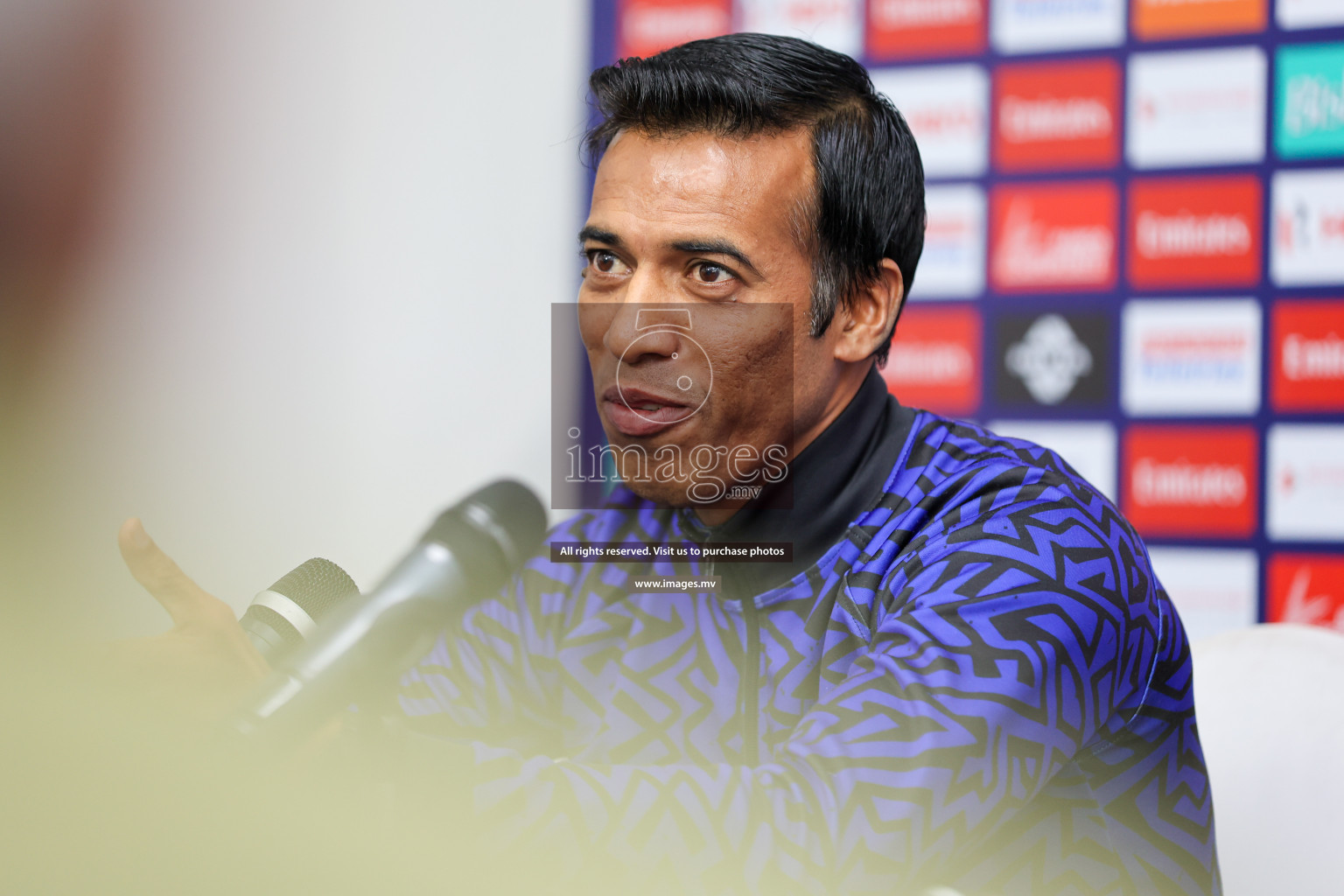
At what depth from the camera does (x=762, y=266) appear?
84cm

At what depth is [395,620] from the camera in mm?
385

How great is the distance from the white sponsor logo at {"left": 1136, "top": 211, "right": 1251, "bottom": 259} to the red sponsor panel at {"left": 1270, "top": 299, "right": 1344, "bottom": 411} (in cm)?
14

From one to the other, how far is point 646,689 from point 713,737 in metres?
0.08

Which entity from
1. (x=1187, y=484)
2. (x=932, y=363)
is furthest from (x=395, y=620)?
(x=1187, y=484)

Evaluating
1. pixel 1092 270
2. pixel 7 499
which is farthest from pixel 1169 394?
pixel 7 499

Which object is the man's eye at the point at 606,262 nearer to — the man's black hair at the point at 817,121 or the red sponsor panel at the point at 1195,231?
the man's black hair at the point at 817,121

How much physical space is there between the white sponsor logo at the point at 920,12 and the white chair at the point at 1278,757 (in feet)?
4.37

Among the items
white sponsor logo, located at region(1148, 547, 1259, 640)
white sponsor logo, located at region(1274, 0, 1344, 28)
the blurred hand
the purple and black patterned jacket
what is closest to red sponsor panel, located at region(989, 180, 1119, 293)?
white sponsor logo, located at region(1274, 0, 1344, 28)

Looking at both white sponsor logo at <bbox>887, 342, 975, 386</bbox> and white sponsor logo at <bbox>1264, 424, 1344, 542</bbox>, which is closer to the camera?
white sponsor logo at <bbox>1264, 424, 1344, 542</bbox>

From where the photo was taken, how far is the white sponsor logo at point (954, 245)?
1.86m

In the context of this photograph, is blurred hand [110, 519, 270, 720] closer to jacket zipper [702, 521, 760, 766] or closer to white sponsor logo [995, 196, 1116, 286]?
jacket zipper [702, 521, 760, 766]

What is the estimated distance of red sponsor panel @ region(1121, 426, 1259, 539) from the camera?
175 centimetres

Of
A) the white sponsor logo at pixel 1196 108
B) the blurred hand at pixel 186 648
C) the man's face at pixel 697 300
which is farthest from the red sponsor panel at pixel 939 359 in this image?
the blurred hand at pixel 186 648

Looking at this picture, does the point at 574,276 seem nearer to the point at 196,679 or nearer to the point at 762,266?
the point at 762,266
